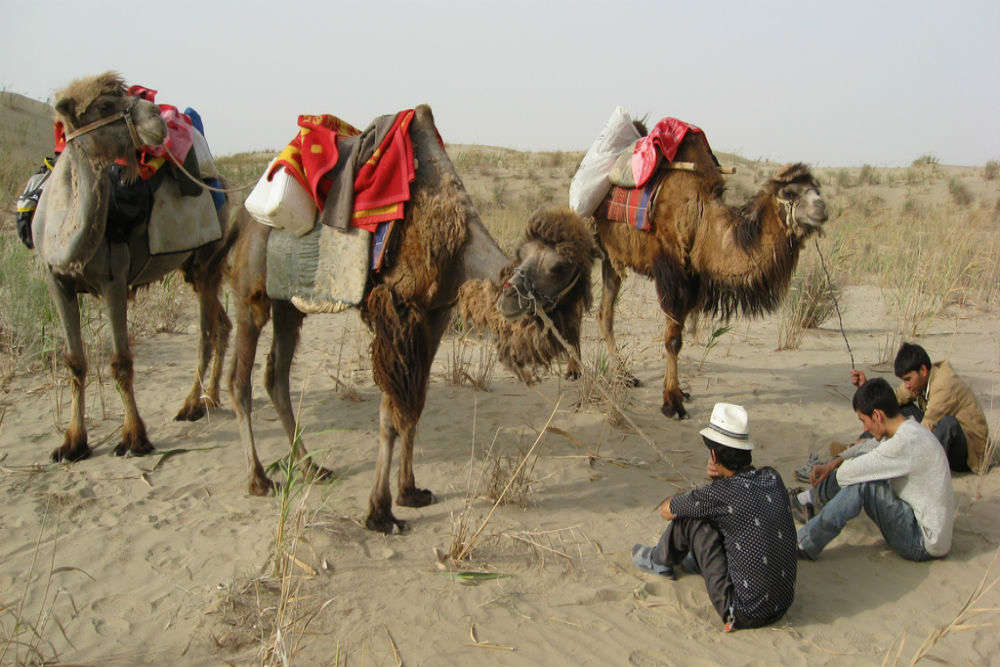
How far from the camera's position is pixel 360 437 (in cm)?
534

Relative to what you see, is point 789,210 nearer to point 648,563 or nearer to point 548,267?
point 548,267

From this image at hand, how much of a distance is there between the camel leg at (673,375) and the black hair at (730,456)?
9.32ft

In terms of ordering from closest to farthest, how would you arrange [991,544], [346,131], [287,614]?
[287,614], [991,544], [346,131]

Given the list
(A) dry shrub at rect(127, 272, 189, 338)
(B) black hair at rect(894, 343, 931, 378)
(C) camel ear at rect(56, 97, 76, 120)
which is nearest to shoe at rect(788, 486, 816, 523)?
(B) black hair at rect(894, 343, 931, 378)

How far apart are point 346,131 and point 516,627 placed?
3.15m

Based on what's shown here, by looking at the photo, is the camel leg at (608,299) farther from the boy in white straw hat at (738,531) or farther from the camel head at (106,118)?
the camel head at (106,118)

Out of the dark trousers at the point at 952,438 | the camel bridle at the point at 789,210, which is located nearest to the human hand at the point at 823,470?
the dark trousers at the point at 952,438

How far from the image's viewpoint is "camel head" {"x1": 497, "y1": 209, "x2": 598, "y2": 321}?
3266 mm

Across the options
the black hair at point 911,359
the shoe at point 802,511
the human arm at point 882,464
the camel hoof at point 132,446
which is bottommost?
the shoe at point 802,511

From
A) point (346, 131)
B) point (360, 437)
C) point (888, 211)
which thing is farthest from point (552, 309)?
point (888, 211)

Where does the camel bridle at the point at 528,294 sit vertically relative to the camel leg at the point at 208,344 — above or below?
above

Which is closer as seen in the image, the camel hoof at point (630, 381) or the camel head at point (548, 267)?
the camel head at point (548, 267)

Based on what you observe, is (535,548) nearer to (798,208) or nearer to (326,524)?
(326,524)

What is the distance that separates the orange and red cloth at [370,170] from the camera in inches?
147
